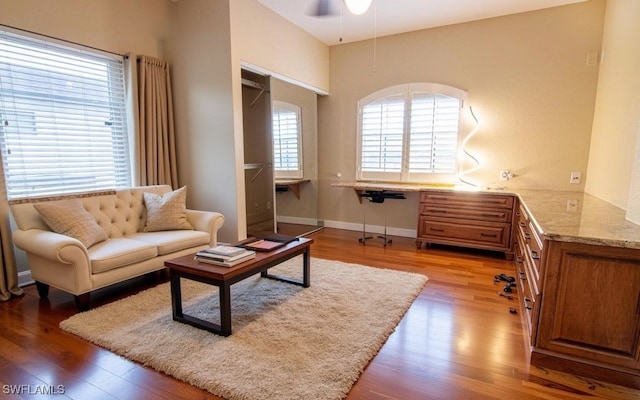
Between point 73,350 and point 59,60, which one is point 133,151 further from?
point 73,350

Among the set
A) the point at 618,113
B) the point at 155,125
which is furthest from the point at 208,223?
the point at 618,113

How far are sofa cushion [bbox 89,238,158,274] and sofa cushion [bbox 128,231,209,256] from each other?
0.27ft

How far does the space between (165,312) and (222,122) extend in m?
2.27

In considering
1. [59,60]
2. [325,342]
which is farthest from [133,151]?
[325,342]

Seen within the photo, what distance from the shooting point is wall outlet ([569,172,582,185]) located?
4.08m

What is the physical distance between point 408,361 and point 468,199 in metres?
2.74

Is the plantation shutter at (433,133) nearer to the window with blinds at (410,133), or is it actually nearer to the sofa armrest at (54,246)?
the window with blinds at (410,133)

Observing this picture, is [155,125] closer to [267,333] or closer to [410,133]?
[267,333]

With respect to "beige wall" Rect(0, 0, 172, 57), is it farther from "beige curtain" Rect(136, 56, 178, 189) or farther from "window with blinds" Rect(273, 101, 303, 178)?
"window with blinds" Rect(273, 101, 303, 178)

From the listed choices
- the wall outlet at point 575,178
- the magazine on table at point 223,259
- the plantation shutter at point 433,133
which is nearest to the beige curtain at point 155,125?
the magazine on table at point 223,259

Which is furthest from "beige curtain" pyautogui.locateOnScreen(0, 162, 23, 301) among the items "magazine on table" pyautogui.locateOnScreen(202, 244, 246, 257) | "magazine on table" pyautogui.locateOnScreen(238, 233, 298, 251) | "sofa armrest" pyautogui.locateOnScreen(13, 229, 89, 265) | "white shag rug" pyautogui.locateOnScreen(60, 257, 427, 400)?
"magazine on table" pyautogui.locateOnScreen(238, 233, 298, 251)

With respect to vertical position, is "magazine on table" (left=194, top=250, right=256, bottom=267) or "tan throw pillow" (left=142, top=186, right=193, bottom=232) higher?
Answer: "tan throw pillow" (left=142, top=186, right=193, bottom=232)

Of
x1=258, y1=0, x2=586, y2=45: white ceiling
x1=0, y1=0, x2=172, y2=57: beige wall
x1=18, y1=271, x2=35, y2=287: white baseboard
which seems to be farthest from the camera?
x1=258, y1=0, x2=586, y2=45: white ceiling

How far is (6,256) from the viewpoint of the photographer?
9.43 feet
